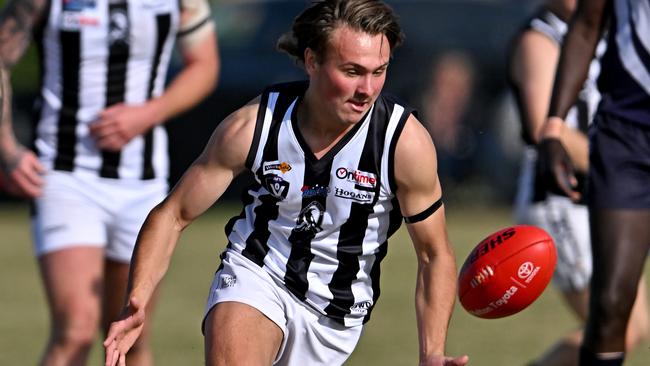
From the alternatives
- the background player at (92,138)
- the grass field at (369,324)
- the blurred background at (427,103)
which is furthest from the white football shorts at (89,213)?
the blurred background at (427,103)

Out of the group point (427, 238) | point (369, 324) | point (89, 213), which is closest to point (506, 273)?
point (427, 238)

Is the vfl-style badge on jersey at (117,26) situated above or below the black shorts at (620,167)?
below

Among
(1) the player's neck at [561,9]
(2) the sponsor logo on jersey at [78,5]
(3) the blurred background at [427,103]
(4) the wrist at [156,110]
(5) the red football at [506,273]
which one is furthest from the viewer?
(3) the blurred background at [427,103]

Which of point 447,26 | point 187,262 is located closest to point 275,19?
point 447,26

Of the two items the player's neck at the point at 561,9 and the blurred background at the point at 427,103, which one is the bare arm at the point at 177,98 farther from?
the blurred background at the point at 427,103

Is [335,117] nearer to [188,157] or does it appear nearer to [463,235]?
[463,235]

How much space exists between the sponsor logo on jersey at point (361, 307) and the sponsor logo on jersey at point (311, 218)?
37 centimetres

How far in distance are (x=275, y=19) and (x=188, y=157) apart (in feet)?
9.60

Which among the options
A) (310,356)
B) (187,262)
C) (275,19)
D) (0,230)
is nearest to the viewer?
(310,356)

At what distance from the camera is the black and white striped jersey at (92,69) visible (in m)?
6.31

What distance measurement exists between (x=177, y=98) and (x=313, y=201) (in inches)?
72.0

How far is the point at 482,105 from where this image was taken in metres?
17.6

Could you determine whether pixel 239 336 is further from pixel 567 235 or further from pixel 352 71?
pixel 567 235

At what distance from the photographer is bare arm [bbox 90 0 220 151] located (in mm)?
6395
